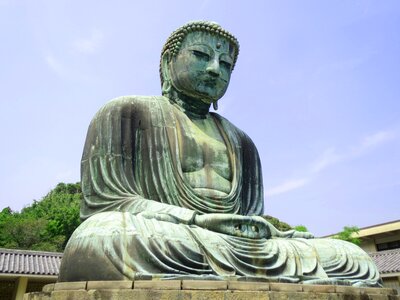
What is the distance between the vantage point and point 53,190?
4766 centimetres

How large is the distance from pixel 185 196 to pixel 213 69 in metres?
1.91

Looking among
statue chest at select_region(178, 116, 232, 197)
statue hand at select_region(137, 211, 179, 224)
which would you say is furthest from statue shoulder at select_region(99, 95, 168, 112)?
statue hand at select_region(137, 211, 179, 224)

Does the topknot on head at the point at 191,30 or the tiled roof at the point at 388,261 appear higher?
the topknot on head at the point at 191,30

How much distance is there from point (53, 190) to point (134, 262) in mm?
47482

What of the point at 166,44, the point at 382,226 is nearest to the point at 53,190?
the point at 382,226

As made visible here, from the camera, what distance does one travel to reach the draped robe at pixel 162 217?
351cm

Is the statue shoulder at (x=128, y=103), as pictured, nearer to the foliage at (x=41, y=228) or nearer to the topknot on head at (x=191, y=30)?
the topknot on head at (x=191, y=30)

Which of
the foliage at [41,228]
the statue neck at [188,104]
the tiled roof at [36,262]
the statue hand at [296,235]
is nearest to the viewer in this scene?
the statue hand at [296,235]

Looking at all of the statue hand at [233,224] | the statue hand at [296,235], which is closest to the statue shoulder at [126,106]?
the statue hand at [233,224]

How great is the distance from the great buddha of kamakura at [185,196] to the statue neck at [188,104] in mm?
15

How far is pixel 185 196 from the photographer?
480cm

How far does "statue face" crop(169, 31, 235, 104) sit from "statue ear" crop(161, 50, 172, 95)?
0.17 m

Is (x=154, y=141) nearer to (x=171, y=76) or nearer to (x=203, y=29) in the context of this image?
(x=171, y=76)

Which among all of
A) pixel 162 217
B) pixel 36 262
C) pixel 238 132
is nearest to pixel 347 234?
pixel 36 262
